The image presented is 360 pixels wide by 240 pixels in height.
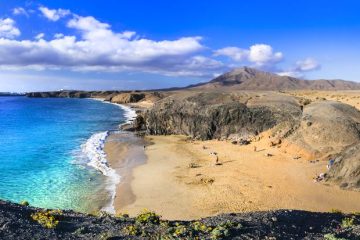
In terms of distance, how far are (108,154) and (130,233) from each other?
97.1 feet

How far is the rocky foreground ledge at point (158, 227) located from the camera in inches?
528

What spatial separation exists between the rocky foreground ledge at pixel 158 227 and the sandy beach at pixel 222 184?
23.7 ft

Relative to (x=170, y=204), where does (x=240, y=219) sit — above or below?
above

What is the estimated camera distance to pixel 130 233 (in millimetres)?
13773

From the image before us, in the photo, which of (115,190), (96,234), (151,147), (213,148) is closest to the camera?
(96,234)

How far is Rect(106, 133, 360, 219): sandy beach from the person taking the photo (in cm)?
2400

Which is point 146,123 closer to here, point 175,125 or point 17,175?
point 175,125

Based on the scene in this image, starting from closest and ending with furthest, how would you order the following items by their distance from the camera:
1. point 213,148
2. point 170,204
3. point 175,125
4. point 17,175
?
1. point 170,204
2. point 17,175
3. point 213,148
4. point 175,125

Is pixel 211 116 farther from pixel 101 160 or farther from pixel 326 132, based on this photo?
pixel 326 132

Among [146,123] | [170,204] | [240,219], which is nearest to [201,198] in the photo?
[170,204]

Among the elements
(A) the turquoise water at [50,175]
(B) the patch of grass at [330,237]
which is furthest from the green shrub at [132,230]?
(A) the turquoise water at [50,175]

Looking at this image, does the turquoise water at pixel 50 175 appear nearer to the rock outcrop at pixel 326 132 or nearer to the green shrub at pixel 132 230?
the green shrub at pixel 132 230

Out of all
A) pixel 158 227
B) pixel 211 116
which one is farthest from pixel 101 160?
pixel 158 227

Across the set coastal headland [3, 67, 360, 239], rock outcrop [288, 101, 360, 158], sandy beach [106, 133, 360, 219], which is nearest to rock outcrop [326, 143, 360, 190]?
coastal headland [3, 67, 360, 239]
